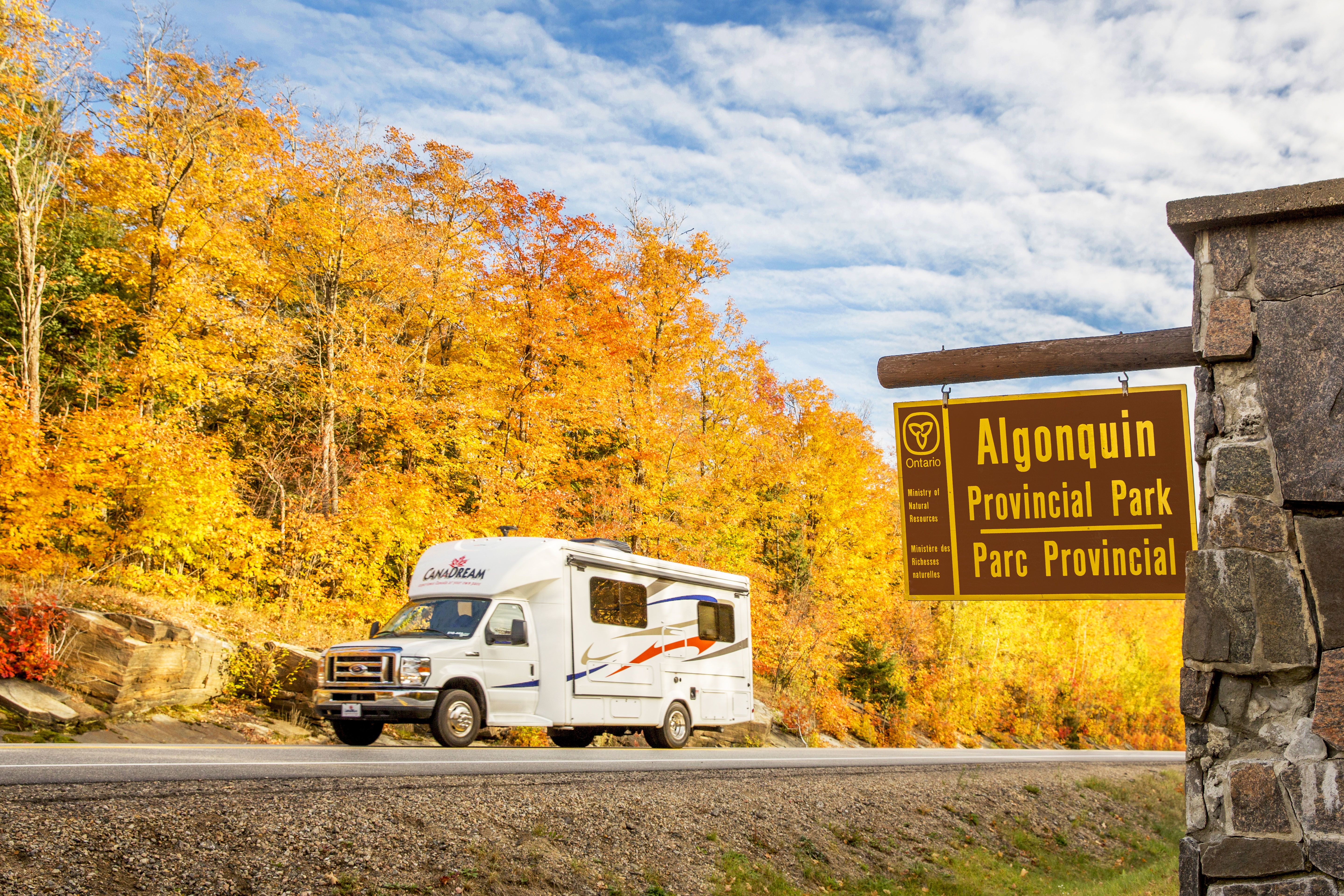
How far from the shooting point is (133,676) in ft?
48.2

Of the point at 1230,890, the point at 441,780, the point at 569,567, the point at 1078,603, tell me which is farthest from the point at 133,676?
the point at 1078,603

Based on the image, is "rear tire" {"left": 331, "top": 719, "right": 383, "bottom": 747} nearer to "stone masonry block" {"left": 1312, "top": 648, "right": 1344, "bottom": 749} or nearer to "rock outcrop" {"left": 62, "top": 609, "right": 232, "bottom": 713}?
"rock outcrop" {"left": 62, "top": 609, "right": 232, "bottom": 713}

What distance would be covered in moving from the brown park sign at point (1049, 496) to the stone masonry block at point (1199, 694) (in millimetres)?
1520

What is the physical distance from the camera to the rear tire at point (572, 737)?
56.3 ft

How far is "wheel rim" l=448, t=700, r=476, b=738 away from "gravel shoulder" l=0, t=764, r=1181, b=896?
361cm

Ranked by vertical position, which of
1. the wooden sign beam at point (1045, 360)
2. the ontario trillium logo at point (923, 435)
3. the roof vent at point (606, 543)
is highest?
the wooden sign beam at point (1045, 360)

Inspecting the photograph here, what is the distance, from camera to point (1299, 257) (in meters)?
4.46

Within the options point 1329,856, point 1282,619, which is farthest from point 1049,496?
point 1329,856

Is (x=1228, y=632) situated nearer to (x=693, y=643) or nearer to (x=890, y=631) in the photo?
(x=693, y=643)

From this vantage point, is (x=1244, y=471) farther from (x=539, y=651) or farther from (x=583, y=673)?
(x=583, y=673)

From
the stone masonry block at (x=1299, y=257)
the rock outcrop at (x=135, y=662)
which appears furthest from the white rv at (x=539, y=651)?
the stone masonry block at (x=1299, y=257)

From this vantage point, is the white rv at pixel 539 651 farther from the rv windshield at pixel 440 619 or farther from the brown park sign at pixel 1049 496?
the brown park sign at pixel 1049 496

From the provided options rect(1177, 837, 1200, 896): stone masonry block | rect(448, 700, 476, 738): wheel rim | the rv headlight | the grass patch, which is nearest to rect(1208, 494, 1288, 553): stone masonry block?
rect(1177, 837, 1200, 896): stone masonry block

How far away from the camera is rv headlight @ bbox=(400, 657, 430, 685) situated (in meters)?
12.8
